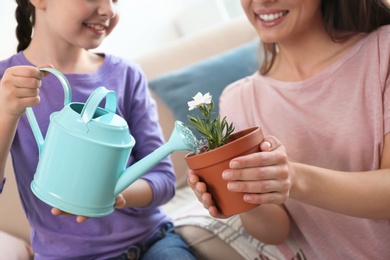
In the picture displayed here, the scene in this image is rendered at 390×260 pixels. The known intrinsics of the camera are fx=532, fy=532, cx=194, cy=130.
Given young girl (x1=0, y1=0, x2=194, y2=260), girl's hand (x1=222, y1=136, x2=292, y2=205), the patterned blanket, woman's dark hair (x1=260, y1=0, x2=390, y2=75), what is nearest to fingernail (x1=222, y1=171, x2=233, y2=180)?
girl's hand (x1=222, y1=136, x2=292, y2=205)

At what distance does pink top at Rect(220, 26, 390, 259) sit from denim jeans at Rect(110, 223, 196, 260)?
11.3 inches

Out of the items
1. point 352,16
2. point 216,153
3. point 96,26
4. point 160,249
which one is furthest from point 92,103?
point 352,16

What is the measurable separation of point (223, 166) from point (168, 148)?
101 millimetres

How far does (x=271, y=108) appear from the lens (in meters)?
1.38

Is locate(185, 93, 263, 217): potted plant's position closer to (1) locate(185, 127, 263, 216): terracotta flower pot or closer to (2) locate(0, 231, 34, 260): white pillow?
(1) locate(185, 127, 263, 216): terracotta flower pot

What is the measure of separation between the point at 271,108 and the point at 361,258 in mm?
425

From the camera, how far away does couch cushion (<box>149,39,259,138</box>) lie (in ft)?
6.82

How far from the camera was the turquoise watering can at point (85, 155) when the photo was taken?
2.98ft

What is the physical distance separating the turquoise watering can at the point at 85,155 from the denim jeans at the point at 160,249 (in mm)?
346

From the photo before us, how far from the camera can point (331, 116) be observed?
1274mm

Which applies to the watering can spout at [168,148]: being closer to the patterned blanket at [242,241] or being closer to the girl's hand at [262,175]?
the girl's hand at [262,175]

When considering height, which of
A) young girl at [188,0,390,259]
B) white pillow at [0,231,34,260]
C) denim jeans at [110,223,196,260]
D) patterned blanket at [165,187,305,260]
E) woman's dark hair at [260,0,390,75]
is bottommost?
white pillow at [0,231,34,260]

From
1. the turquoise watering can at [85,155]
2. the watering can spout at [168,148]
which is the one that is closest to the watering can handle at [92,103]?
the turquoise watering can at [85,155]

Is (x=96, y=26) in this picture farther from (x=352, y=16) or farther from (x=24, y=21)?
(x=352, y=16)
